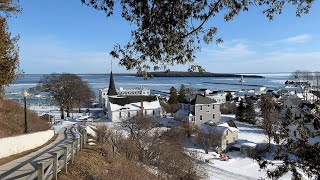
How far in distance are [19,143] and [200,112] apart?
46.1 metres

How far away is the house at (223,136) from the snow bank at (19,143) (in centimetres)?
2660

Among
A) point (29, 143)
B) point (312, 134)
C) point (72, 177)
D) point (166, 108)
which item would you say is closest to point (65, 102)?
point (166, 108)

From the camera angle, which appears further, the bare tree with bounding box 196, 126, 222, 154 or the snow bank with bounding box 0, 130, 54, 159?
the bare tree with bounding box 196, 126, 222, 154

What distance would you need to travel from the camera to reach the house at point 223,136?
45688 millimetres

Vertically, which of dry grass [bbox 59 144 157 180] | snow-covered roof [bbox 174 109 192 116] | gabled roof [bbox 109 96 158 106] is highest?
dry grass [bbox 59 144 157 180]

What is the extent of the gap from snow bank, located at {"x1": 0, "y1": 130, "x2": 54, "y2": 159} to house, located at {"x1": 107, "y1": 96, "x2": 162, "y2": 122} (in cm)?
4072

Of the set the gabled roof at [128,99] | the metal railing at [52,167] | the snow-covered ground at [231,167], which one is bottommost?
the snow-covered ground at [231,167]

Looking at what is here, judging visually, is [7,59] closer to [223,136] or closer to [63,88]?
[223,136]

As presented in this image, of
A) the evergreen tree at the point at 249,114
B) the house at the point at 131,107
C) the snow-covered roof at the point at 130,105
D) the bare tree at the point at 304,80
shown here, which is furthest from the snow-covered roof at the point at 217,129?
the snow-covered roof at the point at 130,105

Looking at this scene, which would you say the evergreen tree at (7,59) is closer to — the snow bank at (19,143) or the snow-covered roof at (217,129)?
the snow bank at (19,143)

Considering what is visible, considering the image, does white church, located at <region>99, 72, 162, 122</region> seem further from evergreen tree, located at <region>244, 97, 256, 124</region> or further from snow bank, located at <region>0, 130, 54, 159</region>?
snow bank, located at <region>0, 130, 54, 159</region>

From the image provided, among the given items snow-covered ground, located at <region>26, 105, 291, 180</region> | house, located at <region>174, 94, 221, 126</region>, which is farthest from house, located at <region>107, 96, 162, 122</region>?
snow-covered ground, located at <region>26, 105, 291, 180</region>

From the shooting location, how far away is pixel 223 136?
152 ft

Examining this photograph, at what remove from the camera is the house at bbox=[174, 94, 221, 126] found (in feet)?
202
